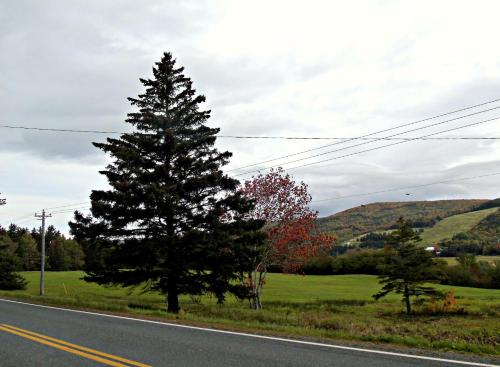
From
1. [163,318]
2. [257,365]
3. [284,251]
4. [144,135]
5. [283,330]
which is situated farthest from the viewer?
[284,251]

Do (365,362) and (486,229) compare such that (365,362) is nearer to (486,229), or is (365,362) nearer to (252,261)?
(252,261)

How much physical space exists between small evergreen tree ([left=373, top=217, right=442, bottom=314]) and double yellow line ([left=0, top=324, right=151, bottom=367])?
3082 cm

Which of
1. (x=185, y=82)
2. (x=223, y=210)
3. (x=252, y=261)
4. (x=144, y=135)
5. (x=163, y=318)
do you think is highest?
(x=185, y=82)

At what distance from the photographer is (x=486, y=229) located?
19250 cm

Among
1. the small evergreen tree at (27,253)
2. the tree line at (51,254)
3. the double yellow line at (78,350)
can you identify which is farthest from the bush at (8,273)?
the small evergreen tree at (27,253)

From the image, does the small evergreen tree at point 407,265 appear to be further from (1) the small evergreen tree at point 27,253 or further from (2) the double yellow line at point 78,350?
(1) the small evergreen tree at point 27,253

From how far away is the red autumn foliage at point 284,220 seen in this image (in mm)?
27594

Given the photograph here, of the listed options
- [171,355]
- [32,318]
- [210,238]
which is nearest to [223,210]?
[210,238]

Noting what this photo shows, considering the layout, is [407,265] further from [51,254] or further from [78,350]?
[51,254]

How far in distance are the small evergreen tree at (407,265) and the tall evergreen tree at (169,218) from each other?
18097 millimetres

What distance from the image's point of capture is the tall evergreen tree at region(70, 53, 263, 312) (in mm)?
21953

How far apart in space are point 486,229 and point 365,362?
213 meters

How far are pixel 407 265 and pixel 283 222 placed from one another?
1507cm

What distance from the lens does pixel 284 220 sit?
27.9 m
